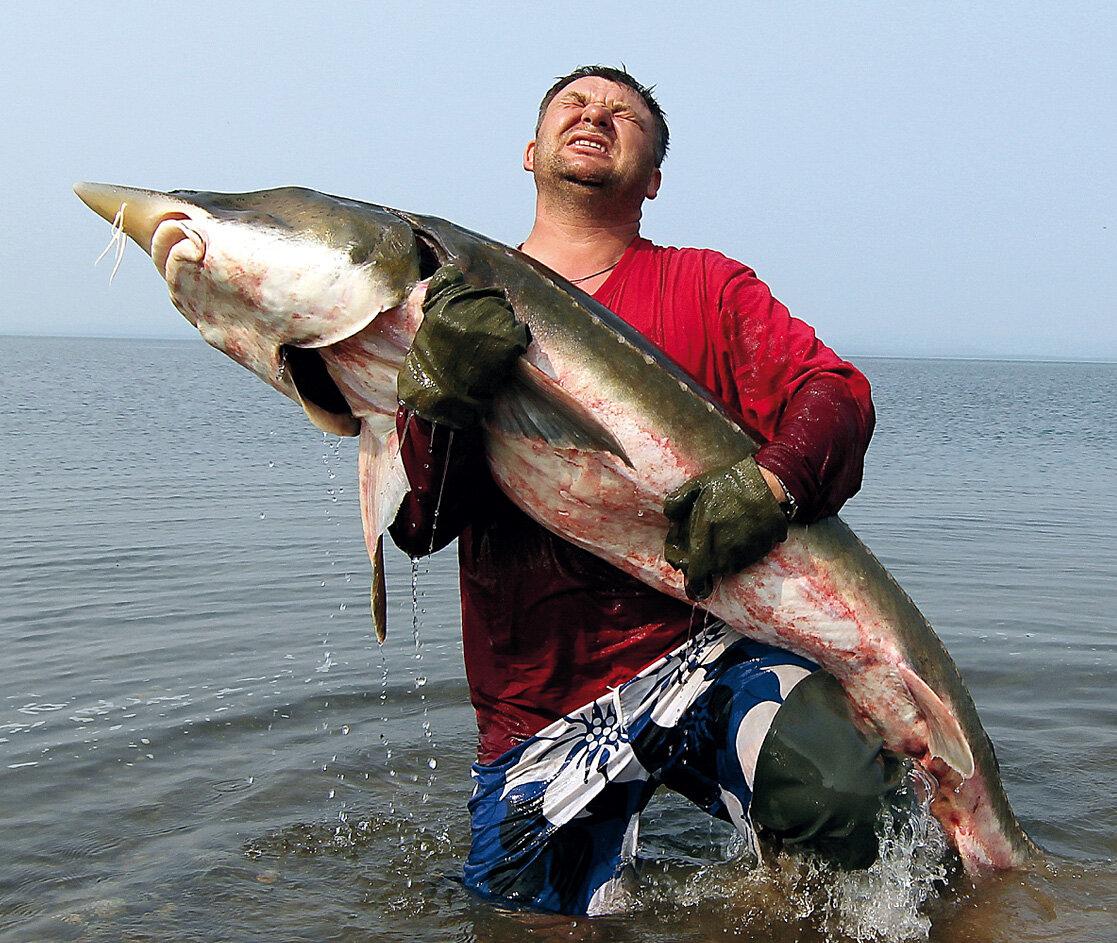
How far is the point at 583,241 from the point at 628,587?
103 centimetres

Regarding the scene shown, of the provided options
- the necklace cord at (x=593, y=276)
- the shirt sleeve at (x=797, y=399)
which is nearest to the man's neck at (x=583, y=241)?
the necklace cord at (x=593, y=276)

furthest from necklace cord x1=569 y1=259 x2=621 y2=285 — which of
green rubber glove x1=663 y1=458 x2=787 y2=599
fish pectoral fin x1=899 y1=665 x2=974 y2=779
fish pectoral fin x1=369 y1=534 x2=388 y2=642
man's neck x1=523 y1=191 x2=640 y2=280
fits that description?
fish pectoral fin x1=899 y1=665 x2=974 y2=779

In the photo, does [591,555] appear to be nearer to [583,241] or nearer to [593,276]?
[593,276]

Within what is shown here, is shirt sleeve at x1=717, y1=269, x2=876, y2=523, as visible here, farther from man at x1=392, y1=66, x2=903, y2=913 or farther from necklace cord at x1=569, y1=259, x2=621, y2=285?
necklace cord at x1=569, y1=259, x2=621, y2=285

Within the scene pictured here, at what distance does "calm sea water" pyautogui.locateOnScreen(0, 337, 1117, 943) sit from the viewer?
340cm

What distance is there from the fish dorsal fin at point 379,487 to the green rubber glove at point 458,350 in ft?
1.12

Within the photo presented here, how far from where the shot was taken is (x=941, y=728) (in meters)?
3.04

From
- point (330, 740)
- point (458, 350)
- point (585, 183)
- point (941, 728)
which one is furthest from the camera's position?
point (330, 740)

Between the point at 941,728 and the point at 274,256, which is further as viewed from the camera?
the point at 941,728

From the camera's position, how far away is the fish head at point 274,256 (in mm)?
2580

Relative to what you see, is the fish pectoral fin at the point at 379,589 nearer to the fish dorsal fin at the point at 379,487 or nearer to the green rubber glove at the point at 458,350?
the fish dorsal fin at the point at 379,487

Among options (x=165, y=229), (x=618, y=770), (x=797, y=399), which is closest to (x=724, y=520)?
(x=797, y=399)

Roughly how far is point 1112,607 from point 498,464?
19.9ft

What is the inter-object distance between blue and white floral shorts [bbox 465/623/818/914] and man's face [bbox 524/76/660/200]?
1344mm
